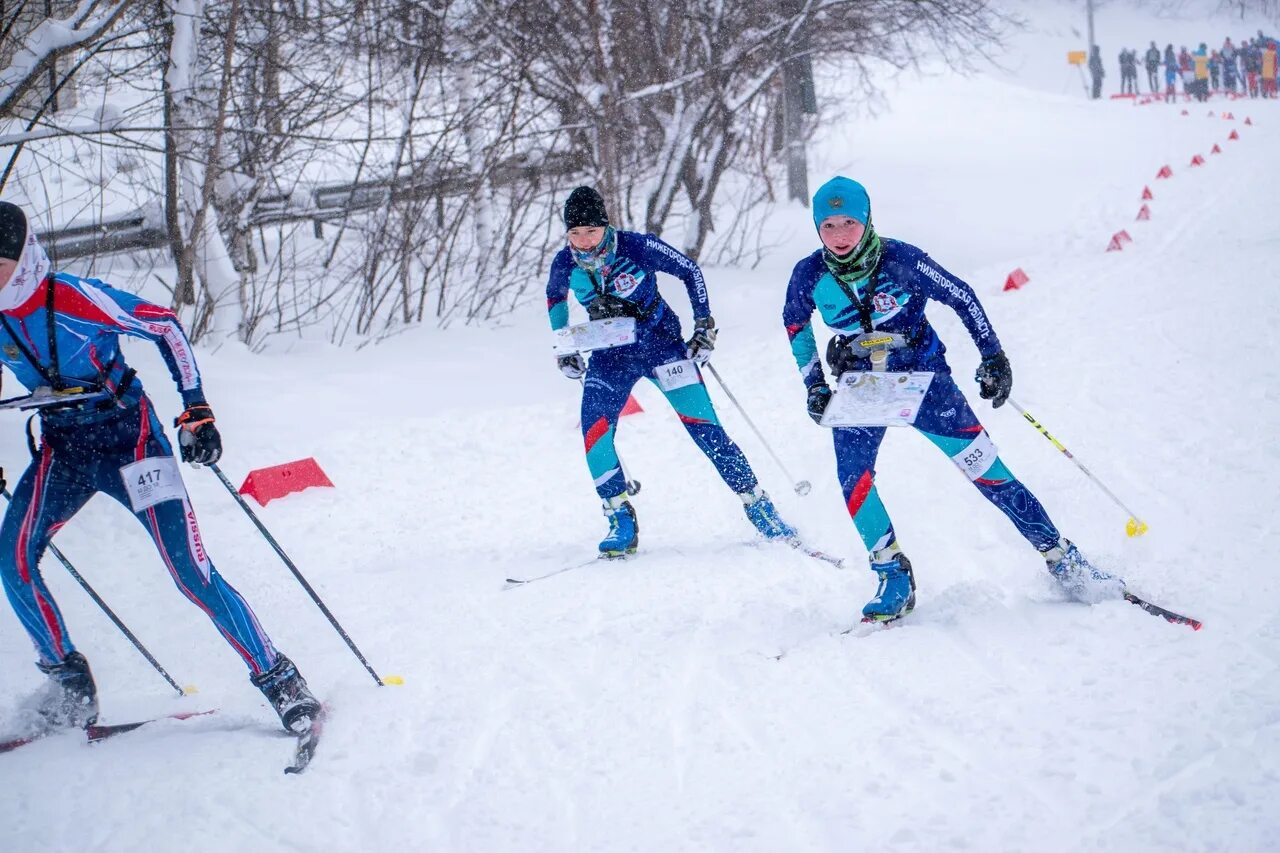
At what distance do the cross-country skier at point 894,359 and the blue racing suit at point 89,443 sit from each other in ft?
7.66

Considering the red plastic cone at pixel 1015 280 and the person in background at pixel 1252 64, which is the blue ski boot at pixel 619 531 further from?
the person in background at pixel 1252 64

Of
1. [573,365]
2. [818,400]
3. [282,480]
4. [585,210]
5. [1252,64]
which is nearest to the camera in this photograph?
[818,400]

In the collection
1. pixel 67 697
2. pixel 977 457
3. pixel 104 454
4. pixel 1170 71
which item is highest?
pixel 1170 71

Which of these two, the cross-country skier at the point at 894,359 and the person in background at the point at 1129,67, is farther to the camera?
the person in background at the point at 1129,67

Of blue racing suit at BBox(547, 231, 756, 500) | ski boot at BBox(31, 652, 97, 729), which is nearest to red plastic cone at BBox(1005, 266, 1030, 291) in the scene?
blue racing suit at BBox(547, 231, 756, 500)

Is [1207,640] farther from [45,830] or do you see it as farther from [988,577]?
[45,830]

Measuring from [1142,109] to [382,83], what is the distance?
29.3 metres

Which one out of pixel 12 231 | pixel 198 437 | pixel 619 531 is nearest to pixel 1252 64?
pixel 619 531

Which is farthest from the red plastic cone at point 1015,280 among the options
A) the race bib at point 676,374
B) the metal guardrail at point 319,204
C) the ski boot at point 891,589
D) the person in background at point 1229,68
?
the person in background at point 1229,68

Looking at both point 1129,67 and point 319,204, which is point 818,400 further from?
point 1129,67

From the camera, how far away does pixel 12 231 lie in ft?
10.8

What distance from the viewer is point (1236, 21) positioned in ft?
180

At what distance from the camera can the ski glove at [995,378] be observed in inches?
154

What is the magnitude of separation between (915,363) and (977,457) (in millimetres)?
440
